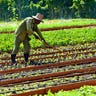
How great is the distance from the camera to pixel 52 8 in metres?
74.3

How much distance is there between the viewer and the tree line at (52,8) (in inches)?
2490

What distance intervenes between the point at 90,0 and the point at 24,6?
26230 mm

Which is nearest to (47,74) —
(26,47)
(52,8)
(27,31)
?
(27,31)

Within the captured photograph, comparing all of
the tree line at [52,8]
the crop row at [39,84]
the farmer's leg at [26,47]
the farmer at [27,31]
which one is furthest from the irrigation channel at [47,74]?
the tree line at [52,8]

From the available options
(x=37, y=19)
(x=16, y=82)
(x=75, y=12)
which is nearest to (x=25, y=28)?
(x=37, y=19)

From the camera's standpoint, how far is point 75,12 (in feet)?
233

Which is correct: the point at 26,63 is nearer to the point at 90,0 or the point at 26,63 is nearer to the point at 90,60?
the point at 90,60

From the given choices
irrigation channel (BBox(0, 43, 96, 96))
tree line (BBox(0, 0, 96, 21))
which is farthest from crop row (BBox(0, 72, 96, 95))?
tree line (BBox(0, 0, 96, 21))

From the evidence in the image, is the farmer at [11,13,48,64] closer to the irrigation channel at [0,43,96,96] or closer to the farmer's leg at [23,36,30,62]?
the farmer's leg at [23,36,30,62]

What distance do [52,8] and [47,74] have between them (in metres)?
64.3

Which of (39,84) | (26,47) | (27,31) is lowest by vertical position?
(39,84)

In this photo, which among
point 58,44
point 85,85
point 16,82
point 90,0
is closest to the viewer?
point 85,85

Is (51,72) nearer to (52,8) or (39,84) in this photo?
(39,84)

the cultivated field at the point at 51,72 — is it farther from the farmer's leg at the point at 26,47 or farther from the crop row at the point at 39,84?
the farmer's leg at the point at 26,47
